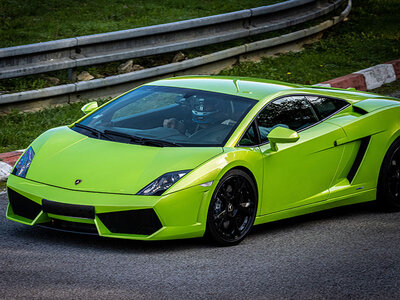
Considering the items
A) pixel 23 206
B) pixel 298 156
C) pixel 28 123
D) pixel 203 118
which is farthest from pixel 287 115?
pixel 28 123

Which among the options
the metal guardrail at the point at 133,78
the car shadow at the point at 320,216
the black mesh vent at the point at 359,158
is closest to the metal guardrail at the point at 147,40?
the metal guardrail at the point at 133,78

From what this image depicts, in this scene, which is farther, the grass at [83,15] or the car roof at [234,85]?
the grass at [83,15]

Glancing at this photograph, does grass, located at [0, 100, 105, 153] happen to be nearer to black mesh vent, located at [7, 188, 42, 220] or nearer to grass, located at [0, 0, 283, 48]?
grass, located at [0, 0, 283, 48]

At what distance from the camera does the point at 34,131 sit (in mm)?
9102

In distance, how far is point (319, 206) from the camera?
6.56 metres

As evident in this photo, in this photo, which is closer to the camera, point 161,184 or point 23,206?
point 161,184

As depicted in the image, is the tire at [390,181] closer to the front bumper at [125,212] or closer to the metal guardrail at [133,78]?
the front bumper at [125,212]

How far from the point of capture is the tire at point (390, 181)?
23.2 ft

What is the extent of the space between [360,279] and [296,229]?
1.40 m

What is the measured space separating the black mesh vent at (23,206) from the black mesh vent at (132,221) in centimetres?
55

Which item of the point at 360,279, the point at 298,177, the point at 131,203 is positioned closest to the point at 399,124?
the point at 298,177

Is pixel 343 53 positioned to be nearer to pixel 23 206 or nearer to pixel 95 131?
pixel 95 131

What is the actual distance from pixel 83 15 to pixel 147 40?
249 cm

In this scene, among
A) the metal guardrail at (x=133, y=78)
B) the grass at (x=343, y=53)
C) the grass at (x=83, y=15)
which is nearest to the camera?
the metal guardrail at (x=133, y=78)
